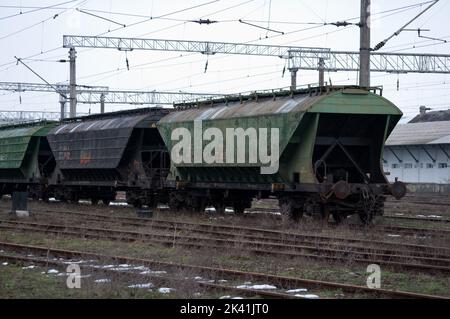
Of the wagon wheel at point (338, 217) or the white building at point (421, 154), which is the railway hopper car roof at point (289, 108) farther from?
the white building at point (421, 154)

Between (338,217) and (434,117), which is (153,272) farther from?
(434,117)

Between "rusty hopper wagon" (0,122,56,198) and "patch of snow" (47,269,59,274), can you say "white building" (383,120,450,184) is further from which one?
"patch of snow" (47,269,59,274)

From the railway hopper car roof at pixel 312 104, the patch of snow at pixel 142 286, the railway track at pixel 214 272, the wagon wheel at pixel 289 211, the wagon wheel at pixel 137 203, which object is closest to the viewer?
the railway track at pixel 214 272

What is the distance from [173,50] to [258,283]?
126ft

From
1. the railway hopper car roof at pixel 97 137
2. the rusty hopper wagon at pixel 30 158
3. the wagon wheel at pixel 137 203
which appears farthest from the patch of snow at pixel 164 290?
the rusty hopper wagon at pixel 30 158

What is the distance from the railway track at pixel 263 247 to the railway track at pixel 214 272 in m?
2.41

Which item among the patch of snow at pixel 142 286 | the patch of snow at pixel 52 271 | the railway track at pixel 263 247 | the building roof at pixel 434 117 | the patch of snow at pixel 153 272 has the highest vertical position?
the building roof at pixel 434 117

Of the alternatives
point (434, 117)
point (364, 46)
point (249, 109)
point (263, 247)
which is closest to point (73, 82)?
point (249, 109)

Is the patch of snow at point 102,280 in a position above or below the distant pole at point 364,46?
below

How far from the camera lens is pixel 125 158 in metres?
27.1

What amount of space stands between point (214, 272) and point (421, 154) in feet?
142

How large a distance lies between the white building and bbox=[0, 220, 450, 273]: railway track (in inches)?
1347

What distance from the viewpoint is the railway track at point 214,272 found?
9.72 meters
